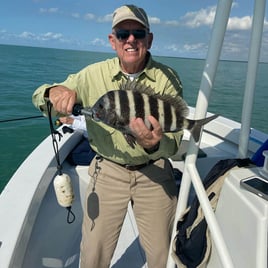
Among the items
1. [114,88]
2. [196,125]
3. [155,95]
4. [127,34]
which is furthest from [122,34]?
[196,125]

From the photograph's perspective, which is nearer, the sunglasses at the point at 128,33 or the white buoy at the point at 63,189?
the sunglasses at the point at 128,33

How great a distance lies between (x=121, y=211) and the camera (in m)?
2.28

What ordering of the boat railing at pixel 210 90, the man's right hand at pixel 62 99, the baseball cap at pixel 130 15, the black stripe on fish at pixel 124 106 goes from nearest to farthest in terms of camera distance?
the boat railing at pixel 210 90
the black stripe on fish at pixel 124 106
the man's right hand at pixel 62 99
the baseball cap at pixel 130 15

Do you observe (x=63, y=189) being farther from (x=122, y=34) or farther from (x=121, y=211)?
(x=122, y=34)

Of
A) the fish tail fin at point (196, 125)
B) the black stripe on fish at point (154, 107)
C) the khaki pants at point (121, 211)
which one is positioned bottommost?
the khaki pants at point (121, 211)

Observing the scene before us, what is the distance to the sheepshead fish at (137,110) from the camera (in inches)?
69.2

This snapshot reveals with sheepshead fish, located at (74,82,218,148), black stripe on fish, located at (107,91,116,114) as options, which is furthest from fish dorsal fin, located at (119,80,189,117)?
black stripe on fish, located at (107,91,116,114)

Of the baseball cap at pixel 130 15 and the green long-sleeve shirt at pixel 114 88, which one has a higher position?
the baseball cap at pixel 130 15

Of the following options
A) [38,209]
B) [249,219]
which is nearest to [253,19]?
[249,219]

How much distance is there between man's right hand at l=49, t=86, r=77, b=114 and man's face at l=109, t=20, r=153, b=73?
0.45 metres

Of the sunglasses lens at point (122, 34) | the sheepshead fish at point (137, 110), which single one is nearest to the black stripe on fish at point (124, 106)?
the sheepshead fish at point (137, 110)

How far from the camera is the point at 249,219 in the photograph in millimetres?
1381

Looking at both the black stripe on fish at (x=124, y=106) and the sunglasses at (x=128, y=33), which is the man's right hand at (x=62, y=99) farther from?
the sunglasses at (x=128, y=33)

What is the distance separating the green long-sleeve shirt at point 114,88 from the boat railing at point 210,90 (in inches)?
15.4
